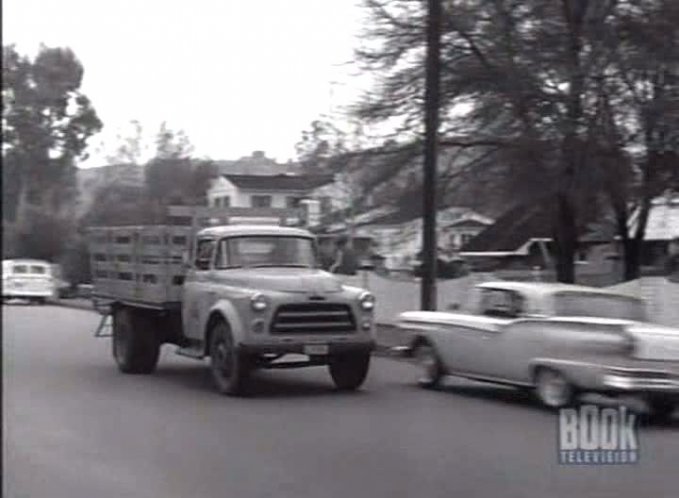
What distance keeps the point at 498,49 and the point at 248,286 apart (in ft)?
33.6

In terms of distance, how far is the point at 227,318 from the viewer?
13898mm

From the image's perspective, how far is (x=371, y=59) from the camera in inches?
956

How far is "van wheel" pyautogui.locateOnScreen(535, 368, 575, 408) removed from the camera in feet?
40.7

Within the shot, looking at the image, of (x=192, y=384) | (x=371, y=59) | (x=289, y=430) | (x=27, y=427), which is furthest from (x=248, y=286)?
(x=371, y=59)

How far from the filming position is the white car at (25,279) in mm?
4172

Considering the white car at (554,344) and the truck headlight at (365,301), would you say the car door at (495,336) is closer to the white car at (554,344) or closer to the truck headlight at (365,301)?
the white car at (554,344)

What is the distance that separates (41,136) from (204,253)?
403 inches

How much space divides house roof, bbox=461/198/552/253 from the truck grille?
963cm

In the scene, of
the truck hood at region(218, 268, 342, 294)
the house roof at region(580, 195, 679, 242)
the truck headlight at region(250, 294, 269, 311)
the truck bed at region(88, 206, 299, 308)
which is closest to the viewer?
the truck headlight at region(250, 294, 269, 311)

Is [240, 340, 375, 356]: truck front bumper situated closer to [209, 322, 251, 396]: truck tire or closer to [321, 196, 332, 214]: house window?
[209, 322, 251, 396]: truck tire

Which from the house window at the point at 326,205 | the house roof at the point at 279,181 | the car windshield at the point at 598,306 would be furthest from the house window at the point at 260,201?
the house window at the point at 326,205

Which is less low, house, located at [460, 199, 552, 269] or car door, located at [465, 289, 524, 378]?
house, located at [460, 199, 552, 269]

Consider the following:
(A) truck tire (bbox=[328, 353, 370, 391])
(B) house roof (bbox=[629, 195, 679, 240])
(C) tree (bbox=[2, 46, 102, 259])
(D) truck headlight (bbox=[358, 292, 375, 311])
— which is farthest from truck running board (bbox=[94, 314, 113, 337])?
(B) house roof (bbox=[629, 195, 679, 240])

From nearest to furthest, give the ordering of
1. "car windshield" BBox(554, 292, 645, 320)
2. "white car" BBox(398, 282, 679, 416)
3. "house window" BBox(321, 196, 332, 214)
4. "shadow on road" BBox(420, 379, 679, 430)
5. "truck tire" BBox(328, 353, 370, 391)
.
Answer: "white car" BBox(398, 282, 679, 416) → "shadow on road" BBox(420, 379, 679, 430) → "car windshield" BBox(554, 292, 645, 320) → "truck tire" BBox(328, 353, 370, 391) → "house window" BBox(321, 196, 332, 214)
